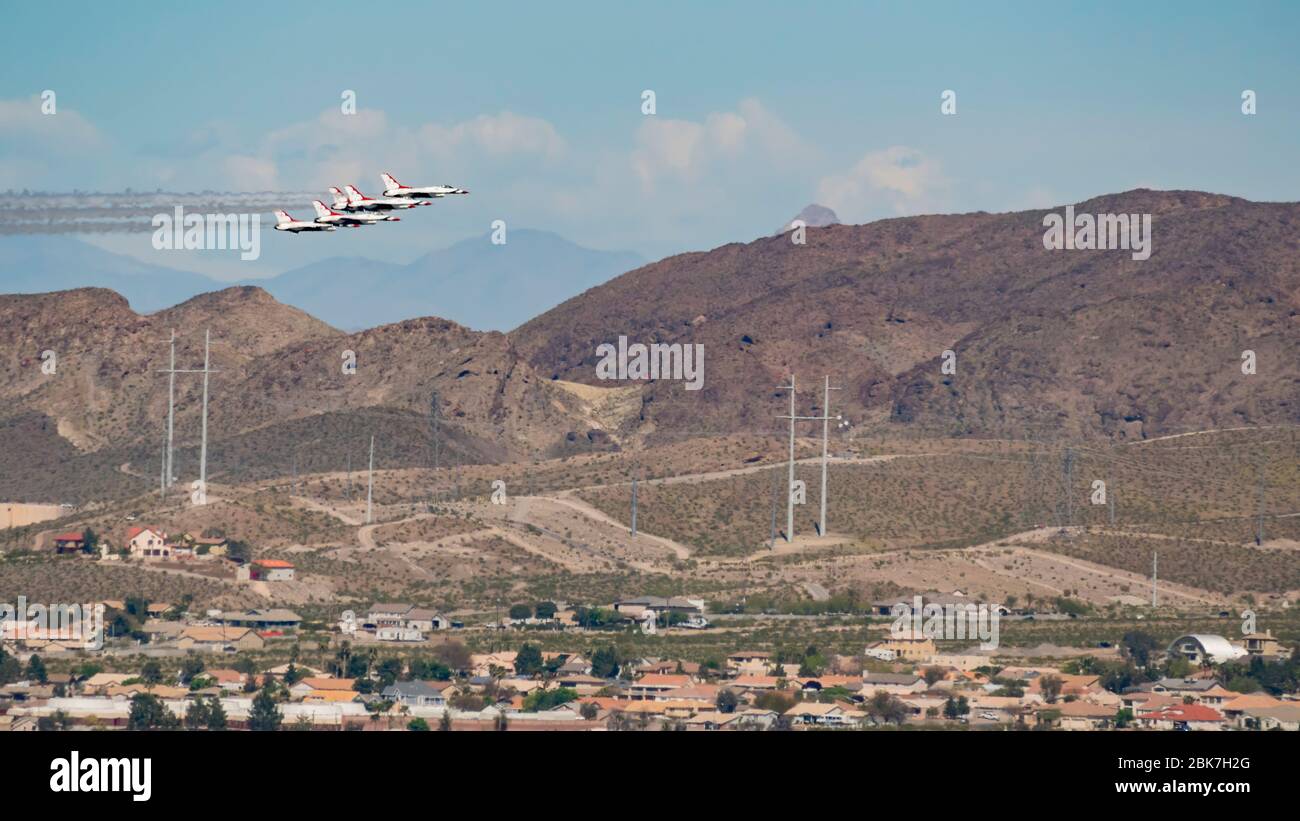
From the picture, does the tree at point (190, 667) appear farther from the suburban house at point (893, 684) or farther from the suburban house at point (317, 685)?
the suburban house at point (893, 684)

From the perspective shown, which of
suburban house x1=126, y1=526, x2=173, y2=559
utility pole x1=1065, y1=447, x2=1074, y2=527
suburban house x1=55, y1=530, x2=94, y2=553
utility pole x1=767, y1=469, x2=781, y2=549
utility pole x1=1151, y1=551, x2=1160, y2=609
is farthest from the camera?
utility pole x1=1065, y1=447, x2=1074, y2=527

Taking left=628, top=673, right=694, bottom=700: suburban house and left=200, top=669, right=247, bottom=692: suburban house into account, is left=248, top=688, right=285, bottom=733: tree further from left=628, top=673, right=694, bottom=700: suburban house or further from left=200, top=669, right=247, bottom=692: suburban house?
left=628, top=673, right=694, bottom=700: suburban house

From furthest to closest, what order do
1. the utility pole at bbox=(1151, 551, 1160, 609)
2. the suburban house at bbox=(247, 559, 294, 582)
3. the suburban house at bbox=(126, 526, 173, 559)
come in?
the suburban house at bbox=(126, 526, 173, 559), the utility pole at bbox=(1151, 551, 1160, 609), the suburban house at bbox=(247, 559, 294, 582)

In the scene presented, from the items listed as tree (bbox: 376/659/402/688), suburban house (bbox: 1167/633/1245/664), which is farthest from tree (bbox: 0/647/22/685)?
suburban house (bbox: 1167/633/1245/664)

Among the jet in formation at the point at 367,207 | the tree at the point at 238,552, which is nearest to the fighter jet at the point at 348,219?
the jet in formation at the point at 367,207

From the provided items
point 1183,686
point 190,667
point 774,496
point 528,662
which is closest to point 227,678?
point 190,667

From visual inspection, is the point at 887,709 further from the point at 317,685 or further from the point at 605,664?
the point at 317,685
